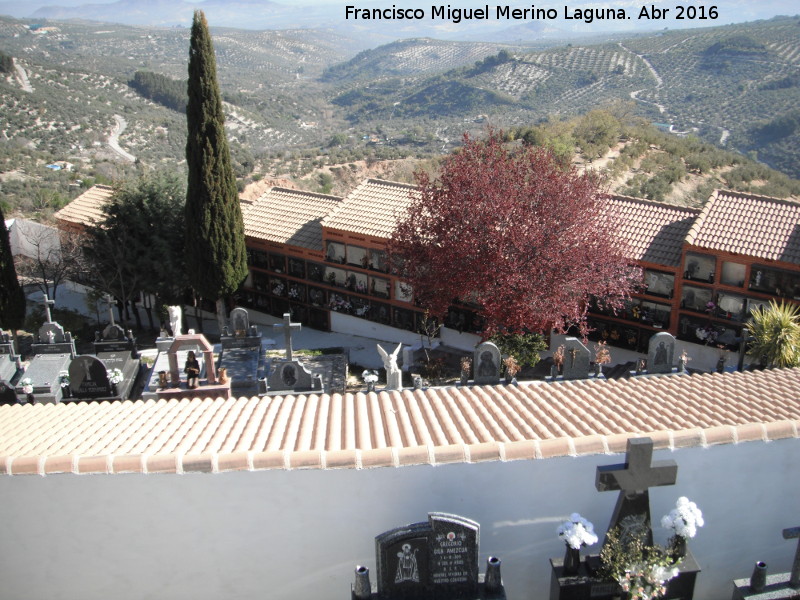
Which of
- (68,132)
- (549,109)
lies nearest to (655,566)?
(68,132)

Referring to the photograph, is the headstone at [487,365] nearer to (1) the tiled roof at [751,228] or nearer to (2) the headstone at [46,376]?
(1) the tiled roof at [751,228]

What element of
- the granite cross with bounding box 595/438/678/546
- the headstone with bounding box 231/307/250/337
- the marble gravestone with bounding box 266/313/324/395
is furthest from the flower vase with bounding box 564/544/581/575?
the headstone with bounding box 231/307/250/337

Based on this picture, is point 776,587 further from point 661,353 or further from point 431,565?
point 661,353

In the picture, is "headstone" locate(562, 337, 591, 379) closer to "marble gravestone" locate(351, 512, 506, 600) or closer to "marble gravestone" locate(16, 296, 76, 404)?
"marble gravestone" locate(351, 512, 506, 600)

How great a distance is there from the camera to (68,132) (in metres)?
61.0

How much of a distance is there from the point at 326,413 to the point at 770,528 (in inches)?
267

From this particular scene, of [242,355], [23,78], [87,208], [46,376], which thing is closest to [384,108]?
[23,78]

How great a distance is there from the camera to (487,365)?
17.6 meters

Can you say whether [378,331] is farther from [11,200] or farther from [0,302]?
[11,200]

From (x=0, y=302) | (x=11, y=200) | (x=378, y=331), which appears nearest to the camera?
(x=0, y=302)

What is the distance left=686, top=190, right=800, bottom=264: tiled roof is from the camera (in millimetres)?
20333

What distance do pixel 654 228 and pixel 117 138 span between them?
54109 millimetres

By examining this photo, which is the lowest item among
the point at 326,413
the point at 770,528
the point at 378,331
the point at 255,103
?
the point at 378,331

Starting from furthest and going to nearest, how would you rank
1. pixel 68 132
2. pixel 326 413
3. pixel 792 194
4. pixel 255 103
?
pixel 255 103 < pixel 68 132 < pixel 792 194 < pixel 326 413
